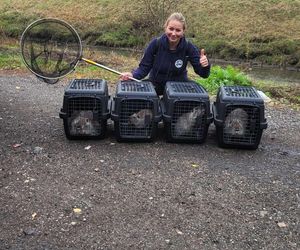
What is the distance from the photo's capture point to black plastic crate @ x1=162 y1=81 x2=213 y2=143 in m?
5.18

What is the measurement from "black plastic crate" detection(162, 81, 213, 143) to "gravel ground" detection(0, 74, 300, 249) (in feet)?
0.44

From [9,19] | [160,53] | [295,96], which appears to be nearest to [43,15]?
[9,19]

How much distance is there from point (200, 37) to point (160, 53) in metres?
17.3

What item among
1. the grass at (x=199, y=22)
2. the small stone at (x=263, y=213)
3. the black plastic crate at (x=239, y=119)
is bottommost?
the grass at (x=199, y=22)

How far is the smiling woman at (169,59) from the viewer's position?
5734mm

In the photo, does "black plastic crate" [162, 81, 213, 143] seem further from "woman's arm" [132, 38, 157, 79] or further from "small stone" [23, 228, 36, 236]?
"small stone" [23, 228, 36, 236]

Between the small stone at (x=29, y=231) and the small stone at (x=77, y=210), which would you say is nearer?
the small stone at (x=29, y=231)

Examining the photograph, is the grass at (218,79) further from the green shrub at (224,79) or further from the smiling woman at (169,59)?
the smiling woman at (169,59)

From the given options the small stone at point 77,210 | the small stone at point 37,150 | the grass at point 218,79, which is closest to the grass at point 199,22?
the grass at point 218,79

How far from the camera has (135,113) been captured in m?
5.20

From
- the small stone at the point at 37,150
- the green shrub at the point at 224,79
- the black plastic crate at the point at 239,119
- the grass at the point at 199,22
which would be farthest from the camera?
the grass at the point at 199,22

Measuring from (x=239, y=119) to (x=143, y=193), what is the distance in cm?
163

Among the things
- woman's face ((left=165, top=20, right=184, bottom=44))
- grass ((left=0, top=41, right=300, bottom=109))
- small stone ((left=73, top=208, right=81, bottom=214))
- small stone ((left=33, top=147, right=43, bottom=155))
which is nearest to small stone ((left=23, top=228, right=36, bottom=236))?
small stone ((left=73, top=208, right=81, bottom=214))

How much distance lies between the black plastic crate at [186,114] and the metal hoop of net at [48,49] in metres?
1.27
